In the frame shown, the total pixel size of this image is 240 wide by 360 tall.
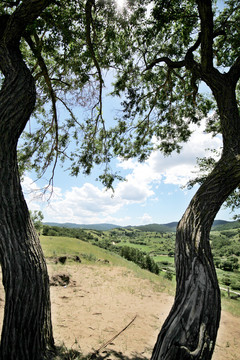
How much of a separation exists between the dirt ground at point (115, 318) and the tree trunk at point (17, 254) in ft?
6.22

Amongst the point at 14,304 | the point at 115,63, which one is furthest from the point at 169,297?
the point at 115,63

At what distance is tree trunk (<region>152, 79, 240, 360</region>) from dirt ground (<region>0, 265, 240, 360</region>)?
2985 mm

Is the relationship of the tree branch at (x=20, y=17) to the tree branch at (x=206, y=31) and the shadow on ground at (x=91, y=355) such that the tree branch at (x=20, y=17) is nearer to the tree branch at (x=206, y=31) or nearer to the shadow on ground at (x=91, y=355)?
the tree branch at (x=206, y=31)

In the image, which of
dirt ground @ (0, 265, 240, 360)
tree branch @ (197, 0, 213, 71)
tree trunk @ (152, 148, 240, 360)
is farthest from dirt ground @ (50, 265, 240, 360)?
tree branch @ (197, 0, 213, 71)

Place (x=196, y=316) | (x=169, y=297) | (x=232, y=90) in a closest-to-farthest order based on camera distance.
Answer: (x=196, y=316)
(x=232, y=90)
(x=169, y=297)

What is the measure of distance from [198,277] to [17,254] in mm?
2134

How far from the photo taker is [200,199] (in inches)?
101

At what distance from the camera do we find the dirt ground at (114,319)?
4.48 m

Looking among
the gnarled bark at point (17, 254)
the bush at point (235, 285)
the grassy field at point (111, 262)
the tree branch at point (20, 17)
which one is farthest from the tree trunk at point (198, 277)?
the bush at point (235, 285)

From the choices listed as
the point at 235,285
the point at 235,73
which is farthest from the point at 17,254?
the point at 235,285

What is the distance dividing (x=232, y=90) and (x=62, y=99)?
429cm

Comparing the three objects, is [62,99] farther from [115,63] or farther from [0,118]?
[0,118]

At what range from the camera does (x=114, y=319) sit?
637 centimetres

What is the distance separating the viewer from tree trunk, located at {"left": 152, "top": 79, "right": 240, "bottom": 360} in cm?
173
